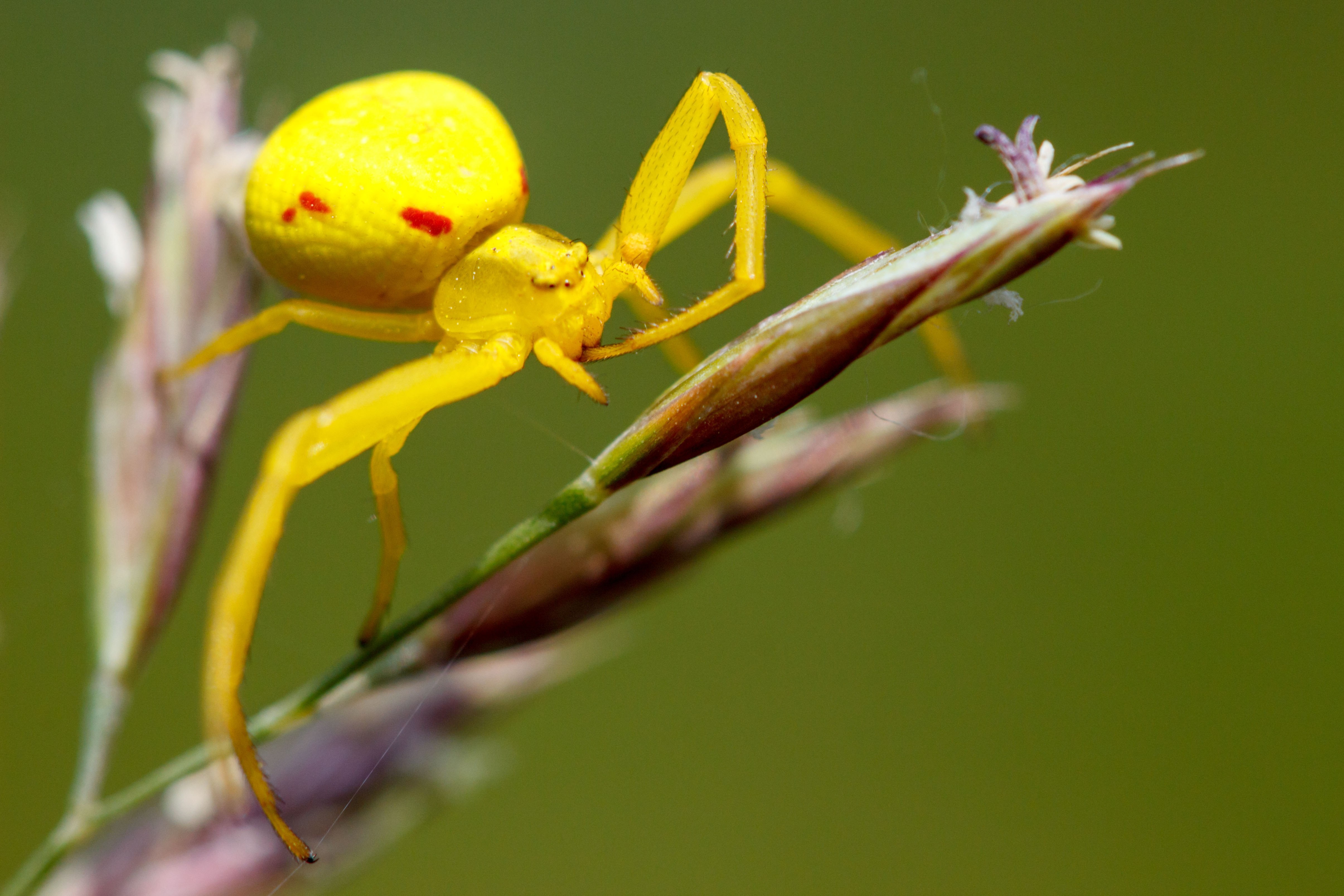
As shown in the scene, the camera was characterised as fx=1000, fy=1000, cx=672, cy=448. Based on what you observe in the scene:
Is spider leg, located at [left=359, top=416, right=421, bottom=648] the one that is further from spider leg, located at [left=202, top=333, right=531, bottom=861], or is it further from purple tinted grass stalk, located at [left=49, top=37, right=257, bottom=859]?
purple tinted grass stalk, located at [left=49, top=37, right=257, bottom=859]

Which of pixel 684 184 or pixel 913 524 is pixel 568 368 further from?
pixel 913 524

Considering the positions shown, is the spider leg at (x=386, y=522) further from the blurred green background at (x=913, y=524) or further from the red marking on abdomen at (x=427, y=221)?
the blurred green background at (x=913, y=524)

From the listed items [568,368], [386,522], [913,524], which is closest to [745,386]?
[568,368]

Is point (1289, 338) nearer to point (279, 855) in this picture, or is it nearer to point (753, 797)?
point (753, 797)

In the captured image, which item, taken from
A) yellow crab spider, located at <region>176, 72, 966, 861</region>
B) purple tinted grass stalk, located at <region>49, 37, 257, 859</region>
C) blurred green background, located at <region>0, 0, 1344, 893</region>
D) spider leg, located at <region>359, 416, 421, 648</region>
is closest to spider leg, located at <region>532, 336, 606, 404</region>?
yellow crab spider, located at <region>176, 72, 966, 861</region>

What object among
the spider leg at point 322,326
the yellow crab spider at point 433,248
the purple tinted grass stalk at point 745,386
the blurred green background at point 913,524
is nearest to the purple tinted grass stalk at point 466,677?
the purple tinted grass stalk at point 745,386
